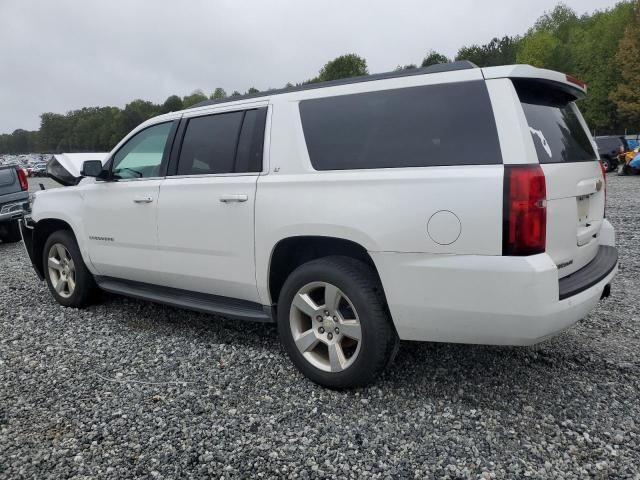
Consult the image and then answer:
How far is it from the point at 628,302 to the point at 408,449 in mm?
3228

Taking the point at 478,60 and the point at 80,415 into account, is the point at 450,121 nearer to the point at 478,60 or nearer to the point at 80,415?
the point at 80,415

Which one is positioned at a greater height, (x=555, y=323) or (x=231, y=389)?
(x=555, y=323)

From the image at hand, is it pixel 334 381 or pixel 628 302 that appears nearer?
pixel 334 381

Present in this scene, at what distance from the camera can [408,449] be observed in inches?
103

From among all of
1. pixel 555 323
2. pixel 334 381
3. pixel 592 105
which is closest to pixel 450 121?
pixel 555 323

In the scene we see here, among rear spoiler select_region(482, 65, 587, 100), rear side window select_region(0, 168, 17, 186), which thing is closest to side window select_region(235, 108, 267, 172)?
rear spoiler select_region(482, 65, 587, 100)

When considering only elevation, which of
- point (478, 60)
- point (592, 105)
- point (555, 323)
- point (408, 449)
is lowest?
point (408, 449)

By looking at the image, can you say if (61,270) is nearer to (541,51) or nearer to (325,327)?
(325,327)

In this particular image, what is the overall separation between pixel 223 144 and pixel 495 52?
74719 millimetres

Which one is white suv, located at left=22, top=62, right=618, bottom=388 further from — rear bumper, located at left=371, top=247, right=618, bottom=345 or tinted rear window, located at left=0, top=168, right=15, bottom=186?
tinted rear window, located at left=0, top=168, right=15, bottom=186

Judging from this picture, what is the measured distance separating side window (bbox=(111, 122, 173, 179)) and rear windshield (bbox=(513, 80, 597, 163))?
2.72 metres

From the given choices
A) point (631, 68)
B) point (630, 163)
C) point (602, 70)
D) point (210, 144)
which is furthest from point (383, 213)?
point (602, 70)

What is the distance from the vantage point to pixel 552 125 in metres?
2.96

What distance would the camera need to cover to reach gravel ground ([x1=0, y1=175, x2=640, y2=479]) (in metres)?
2.53
